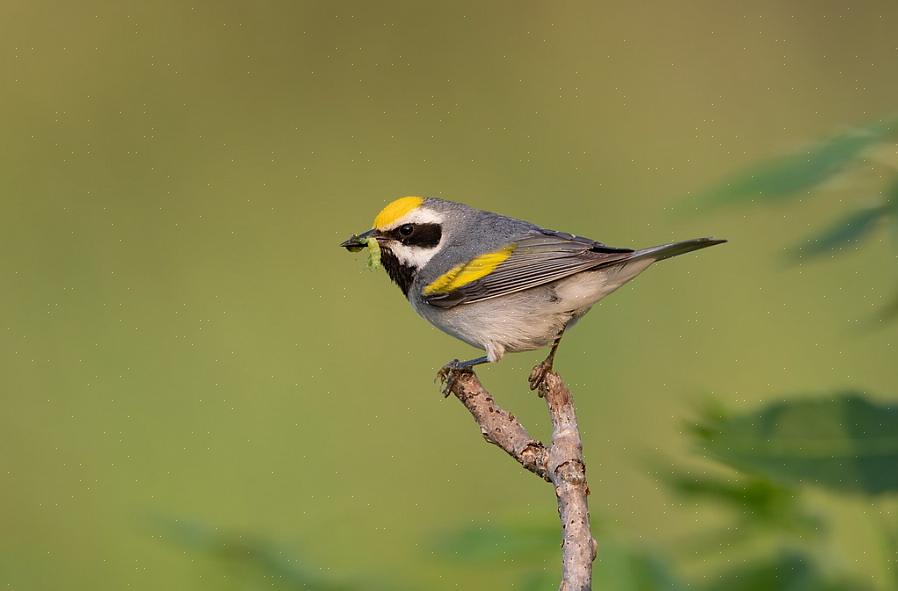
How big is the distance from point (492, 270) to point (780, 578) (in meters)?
1.26

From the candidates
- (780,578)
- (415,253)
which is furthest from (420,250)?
(780,578)

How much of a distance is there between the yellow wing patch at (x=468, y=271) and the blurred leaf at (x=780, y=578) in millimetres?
1215

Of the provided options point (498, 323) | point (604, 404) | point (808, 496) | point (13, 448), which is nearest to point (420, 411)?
point (604, 404)

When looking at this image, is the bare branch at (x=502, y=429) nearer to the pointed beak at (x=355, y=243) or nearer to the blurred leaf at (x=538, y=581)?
the blurred leaf at (x=538, y=581)

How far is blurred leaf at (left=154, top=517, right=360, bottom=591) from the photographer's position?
1683mm

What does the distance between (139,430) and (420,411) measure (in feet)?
4.22

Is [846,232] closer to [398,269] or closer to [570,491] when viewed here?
[570,491]

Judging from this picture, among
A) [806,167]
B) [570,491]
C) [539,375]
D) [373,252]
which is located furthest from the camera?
[373,252]

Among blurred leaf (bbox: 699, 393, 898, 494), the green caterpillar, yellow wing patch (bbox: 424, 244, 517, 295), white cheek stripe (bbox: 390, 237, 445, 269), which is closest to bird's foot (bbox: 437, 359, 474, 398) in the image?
yellow wing patch (bbox: 424, 244, 517, 295)

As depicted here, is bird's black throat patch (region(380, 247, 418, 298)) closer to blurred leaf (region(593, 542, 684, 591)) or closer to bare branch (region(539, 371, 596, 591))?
bare branch (region(539, 371, 596, 591))

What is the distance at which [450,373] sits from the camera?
246 cm

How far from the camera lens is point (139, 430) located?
15.9 feet

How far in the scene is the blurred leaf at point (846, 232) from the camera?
1.56 meters

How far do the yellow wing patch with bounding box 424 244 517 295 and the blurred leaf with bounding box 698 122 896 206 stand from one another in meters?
1.08
